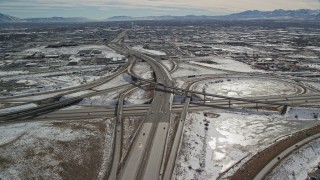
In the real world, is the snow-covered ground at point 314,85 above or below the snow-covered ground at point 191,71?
above

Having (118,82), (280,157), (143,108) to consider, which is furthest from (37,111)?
(280,157)

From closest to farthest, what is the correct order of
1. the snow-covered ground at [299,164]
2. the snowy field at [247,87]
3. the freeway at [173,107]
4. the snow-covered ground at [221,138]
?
the snow-covered ground at [299,164], the snow-covered ground at [221,138], the freeway at [173,107], the snowy field at [247,87]

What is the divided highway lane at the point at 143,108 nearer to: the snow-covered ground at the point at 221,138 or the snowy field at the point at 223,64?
the snow-covered ground at the point at 221,138

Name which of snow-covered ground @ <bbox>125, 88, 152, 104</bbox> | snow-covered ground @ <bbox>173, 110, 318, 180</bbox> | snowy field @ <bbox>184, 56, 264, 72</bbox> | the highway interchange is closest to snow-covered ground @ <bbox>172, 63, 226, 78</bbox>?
snowy field @ <bbox>184, 56, 264, 72</bbox>

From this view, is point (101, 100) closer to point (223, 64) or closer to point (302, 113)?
point (302, 113)

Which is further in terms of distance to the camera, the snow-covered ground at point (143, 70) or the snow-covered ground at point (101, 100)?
the snow-covered ground at point (143, 70)

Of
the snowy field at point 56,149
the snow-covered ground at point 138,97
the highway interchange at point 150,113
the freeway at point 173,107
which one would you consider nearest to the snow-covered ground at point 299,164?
the highway interchange at point 150,113

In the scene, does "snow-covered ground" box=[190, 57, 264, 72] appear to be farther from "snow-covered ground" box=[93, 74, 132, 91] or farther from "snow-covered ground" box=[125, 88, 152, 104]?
"snow-covered ground" box=[125, 88, 152, 104]
